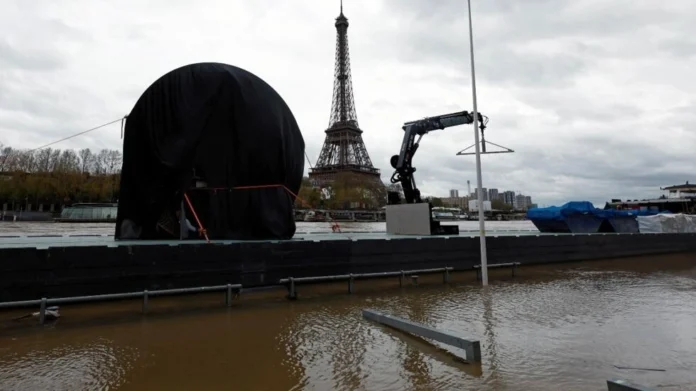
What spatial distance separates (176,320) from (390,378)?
14.9 ft

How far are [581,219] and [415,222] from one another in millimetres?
11803

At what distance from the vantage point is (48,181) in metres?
75.8

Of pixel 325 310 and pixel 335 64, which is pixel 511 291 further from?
pixel 335 64

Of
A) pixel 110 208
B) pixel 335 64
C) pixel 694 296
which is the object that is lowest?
pixel 694 296

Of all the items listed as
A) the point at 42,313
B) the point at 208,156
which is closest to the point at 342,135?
the point at 208,156

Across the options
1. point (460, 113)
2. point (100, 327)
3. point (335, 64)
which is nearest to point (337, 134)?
point (335, 64)

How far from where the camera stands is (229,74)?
1175 centimetres

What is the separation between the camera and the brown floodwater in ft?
14.6

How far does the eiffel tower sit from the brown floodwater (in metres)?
86.9

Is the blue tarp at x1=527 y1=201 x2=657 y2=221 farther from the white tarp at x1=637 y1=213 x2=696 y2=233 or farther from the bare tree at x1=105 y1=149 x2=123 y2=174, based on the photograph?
the bare tree at x1=105 y1=149 x2=123 y2=174

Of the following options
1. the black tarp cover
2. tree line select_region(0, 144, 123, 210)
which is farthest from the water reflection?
tree line select_region(0, 144, 123, 210)

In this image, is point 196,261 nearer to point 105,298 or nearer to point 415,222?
point 105,298

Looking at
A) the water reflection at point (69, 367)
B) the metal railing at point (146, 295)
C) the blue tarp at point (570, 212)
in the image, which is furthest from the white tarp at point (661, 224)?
the water reflection at point (69, 367)

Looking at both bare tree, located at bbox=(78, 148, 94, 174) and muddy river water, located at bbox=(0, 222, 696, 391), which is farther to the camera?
bare tree, located at bbox=(78, 148, 94, 174)
